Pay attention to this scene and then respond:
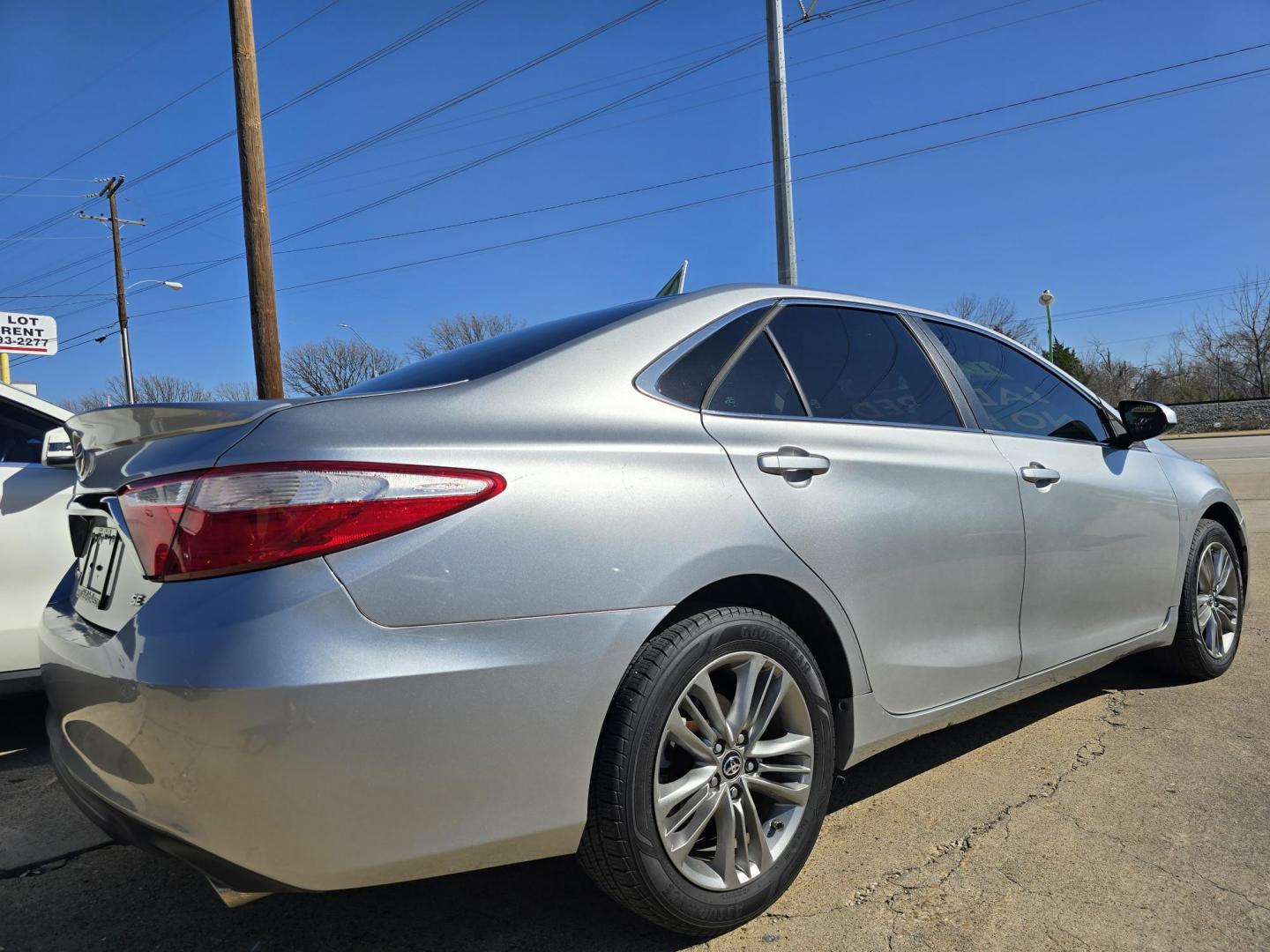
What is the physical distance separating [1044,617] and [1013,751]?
0.58m

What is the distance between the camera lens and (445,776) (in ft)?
5.49

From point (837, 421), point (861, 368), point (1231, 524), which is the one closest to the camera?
point (837, 421)

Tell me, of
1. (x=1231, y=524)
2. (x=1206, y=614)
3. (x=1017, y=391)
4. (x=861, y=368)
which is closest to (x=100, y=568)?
(x=861, y=368)

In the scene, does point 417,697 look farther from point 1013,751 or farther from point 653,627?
point 1013,751

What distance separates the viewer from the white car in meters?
3.37

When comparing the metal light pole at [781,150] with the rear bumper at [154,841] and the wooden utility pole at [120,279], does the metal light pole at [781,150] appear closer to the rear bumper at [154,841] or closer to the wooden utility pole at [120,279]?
the rear bumper at [154,841]

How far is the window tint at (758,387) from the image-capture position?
231 centimetres

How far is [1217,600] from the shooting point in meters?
4.05

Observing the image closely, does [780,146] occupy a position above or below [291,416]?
above

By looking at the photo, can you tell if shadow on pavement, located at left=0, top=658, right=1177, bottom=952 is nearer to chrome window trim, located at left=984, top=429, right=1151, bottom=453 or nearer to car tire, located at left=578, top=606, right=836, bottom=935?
car tire, located at left=578, top=606, right=836, bottom=935

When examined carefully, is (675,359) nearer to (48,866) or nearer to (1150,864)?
(1150,864)

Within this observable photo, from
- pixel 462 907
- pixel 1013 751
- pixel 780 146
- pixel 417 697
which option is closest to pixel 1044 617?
pixel 1013 751

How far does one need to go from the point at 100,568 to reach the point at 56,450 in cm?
170

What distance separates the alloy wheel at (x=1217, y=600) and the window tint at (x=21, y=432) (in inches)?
193
